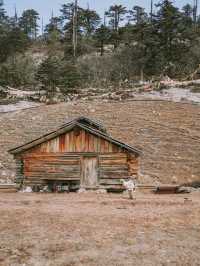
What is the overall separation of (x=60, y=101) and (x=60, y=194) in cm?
3519

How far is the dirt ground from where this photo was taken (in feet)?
54.3

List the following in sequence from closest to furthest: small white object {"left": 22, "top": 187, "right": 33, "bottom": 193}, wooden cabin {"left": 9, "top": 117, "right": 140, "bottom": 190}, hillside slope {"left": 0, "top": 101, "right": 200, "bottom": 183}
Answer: wooden cabin {"left": 9, "top": 117, "right": 140, "bottom": 190} < small white object {"left": 22, "top": 187, "right": 33, "bottom": 193} < hillside slope {"left": 0, "top": 101, "right": 200, "bottom": 183}

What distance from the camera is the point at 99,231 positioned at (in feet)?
65.6

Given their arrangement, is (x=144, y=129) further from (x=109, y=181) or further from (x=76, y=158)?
(x=76, y=158)

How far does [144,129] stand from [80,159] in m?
21.8

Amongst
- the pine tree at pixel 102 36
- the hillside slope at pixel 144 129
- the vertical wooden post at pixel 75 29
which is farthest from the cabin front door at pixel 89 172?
the pine tree at pixel 102 36

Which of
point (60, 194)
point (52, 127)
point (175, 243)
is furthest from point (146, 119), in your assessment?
point (175, 243)

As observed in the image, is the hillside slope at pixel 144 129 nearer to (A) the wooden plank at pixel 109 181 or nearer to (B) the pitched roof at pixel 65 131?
(A) the wooden plank at pixel 109 181

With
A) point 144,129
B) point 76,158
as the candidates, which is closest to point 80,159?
point 76,158

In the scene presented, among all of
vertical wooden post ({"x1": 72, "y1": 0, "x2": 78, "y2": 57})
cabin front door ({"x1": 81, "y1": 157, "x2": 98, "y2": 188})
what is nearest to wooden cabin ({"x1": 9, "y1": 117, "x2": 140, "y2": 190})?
cabin front door ({"x1": 81, "y1": 157, "x2": 98, "y2": 188})

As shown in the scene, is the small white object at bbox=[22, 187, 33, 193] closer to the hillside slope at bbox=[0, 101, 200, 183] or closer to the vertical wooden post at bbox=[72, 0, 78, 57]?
the hillside slope at bbox=[0, 101, 200, 183]

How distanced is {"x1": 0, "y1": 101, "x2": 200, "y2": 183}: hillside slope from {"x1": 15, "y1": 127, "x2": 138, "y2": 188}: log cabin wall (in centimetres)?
A: 671

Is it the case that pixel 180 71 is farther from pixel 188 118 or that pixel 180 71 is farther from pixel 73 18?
pixel 73 18

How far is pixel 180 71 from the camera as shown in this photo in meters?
74.8
